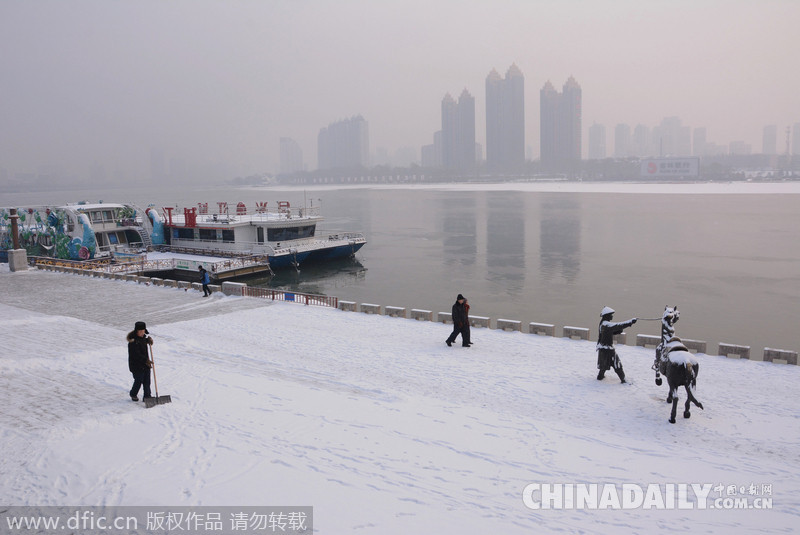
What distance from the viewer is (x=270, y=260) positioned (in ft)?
136

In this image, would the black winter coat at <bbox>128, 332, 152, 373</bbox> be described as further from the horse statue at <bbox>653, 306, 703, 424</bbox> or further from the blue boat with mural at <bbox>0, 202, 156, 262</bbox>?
the blue boat with mural at <bbox>0, 202, 156, 262</bbox>

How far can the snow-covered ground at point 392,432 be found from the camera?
732 cm

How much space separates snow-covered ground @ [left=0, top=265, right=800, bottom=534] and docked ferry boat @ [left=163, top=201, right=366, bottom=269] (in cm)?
2674

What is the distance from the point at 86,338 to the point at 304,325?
590 centimetres

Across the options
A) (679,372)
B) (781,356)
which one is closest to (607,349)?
(679,372)

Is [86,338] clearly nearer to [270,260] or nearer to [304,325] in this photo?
[304,325]

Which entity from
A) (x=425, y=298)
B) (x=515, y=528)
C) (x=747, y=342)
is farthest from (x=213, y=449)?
(x=425, y=298)

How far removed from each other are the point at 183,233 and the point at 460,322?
120 ft

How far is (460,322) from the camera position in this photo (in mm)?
14938
